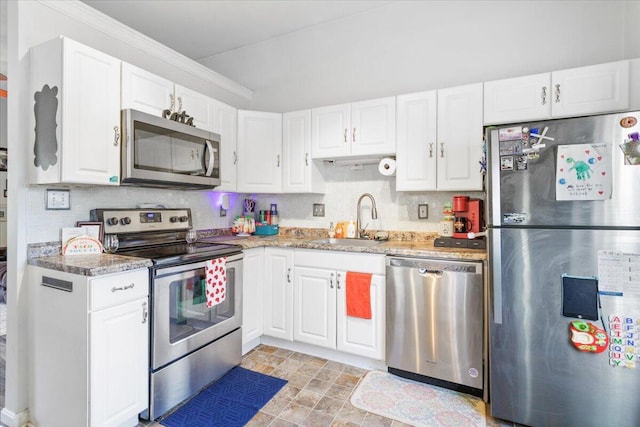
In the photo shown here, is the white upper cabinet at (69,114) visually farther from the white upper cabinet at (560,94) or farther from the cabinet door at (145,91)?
the white upper cabinet at (560,94)

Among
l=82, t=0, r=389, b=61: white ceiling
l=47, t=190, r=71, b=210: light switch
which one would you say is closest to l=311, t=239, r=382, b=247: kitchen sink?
l=47, t=190, r=71, b=210: light switch

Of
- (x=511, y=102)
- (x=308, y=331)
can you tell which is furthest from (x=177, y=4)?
(x=308, y=331)

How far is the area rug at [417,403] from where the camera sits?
1.81 metres

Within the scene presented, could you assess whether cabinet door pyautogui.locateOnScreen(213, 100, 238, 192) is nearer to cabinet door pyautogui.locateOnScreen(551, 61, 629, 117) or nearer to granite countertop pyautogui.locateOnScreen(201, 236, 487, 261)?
granite countertop pyautogui.locateOnScreen(201, 236, 487, 261)

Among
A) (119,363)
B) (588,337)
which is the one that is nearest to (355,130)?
(588,337)

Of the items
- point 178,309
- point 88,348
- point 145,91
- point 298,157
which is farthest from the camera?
point 298,157

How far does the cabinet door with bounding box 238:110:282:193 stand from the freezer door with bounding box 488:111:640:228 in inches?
74.9

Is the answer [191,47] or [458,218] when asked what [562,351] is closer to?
[458,218]

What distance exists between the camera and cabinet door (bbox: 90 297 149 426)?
1505 millimetres

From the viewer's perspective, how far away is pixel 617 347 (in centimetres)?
151

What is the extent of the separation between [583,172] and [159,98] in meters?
2.66

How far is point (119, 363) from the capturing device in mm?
1601

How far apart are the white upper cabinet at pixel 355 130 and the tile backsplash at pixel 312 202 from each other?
1.05 feet

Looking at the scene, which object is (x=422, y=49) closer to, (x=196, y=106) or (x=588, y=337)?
(x=196, y=106)
